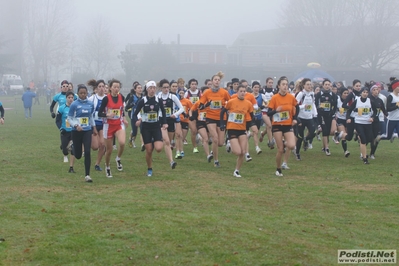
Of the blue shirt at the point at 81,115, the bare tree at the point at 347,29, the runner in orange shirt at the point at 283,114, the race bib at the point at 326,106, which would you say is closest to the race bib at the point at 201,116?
the runner in orange shirt at the point at 283,114

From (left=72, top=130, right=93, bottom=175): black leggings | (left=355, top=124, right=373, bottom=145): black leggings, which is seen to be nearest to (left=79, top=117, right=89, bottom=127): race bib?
(left=72, top=130, right=93, bottom=175): black leggings

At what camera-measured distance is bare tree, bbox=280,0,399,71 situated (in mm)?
91375

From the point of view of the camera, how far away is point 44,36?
98562mm

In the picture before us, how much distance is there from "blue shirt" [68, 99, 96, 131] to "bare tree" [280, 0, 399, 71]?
79.0 meters

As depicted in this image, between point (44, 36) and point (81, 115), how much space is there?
8851cm

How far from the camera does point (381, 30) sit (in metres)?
91.7

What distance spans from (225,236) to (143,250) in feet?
3.89

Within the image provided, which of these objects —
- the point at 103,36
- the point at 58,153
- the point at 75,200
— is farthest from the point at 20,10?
the point at 75,200

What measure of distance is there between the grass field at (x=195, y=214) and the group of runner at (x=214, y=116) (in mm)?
708

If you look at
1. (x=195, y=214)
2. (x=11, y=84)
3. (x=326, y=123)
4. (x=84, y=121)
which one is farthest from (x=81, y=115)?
(x=11, y=84)

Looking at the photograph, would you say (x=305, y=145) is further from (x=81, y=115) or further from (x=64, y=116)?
(x=81, y=115)

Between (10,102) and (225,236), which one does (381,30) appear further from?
(225,236)

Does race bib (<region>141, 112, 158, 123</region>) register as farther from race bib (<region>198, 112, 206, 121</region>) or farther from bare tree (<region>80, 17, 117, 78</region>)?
bare tree (<region>80, 17, 117, 78</region>)

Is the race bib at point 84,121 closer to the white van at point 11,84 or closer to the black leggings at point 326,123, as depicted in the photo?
the black leggings at point 326,123
